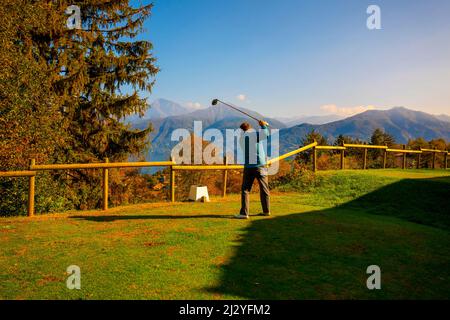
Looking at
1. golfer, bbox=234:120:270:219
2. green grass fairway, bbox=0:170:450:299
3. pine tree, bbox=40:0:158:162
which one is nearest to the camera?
green grass fairway, bbox=0:170:450:299

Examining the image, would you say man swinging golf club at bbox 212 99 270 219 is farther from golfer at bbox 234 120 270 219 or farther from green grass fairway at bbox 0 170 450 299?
green grass fairway at bbox 0 170 450 299

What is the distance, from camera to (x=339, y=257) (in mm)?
5875

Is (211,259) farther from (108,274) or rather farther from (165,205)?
(165,205)

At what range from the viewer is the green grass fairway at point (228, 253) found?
448cm

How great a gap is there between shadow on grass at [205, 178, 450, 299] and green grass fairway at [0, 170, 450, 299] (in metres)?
0.02

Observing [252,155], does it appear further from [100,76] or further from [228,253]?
[100,76]

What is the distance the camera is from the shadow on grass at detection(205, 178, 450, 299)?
4481mm

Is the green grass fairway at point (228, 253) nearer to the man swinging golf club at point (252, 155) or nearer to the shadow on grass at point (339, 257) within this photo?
the shadow on grass at point (339, 257)

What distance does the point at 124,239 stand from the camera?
7.07 meters

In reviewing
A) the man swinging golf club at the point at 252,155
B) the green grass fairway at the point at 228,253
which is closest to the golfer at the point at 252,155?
the man swinging golf club at the point at 252,155

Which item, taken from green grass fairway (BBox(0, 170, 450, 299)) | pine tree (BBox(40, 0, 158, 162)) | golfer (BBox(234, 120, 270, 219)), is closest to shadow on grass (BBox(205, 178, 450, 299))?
green grass fairway (BBox(0, 170, 450, 299))

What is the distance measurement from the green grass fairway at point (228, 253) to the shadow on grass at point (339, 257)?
0.06ft

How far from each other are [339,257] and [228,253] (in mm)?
1950

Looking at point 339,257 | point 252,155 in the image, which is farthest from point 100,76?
point 339,257
